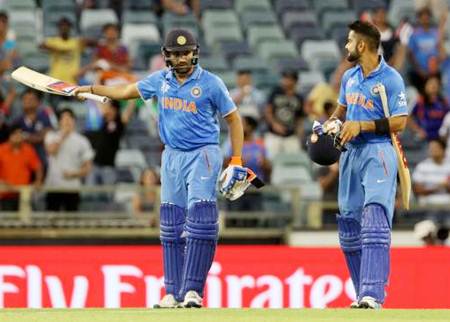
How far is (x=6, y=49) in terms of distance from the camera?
19906 millimetres

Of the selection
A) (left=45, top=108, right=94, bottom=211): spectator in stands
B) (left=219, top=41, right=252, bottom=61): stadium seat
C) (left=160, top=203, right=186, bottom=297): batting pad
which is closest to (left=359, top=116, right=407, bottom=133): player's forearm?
(left=160, top=203, right=186, bottom=297): batting pad

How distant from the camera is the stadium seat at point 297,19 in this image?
2262cm

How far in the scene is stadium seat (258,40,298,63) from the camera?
21970 mm

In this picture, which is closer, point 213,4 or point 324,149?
point 324,149

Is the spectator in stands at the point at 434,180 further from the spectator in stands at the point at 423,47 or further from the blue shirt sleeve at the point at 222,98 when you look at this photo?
the blue shirt sleeve at the point at 222,98

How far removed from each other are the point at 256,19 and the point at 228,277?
7.03m

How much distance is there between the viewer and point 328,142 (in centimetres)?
1245

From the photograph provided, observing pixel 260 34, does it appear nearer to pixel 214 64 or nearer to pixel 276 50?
pixel 276 50

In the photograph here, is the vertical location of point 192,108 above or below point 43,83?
below

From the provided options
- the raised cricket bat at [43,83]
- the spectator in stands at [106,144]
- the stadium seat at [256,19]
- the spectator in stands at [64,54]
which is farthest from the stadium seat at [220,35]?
the raised cricket bat at [43,83]

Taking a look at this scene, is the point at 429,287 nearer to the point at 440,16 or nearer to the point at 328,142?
the point at 328,142

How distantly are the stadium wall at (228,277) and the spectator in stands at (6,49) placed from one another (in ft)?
12.5

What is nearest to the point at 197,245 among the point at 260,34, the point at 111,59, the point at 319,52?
the point at 111,59

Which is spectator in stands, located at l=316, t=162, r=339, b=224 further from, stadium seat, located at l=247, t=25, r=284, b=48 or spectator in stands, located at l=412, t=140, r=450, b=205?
stadium seat, located at l=247, t=25, r=284, b=48
